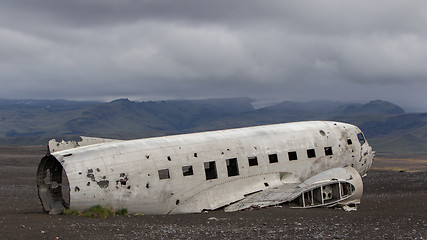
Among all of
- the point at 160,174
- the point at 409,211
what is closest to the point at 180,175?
the point at 160,174

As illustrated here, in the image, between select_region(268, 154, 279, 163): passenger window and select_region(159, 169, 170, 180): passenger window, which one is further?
select_region(268, 154, 279, 163): passenger window

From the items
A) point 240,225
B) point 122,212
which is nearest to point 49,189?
point 122,212

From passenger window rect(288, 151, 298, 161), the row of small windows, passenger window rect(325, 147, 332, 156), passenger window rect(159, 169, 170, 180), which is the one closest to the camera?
passenger window rect(159, 169, 170, 180)

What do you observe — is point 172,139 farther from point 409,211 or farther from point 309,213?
point 409,211

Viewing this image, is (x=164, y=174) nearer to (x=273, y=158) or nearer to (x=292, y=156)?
(x=273, y=158)

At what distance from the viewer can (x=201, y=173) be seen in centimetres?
2395

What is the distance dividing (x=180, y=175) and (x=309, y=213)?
7035 millimetres

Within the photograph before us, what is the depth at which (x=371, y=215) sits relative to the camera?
2181 cm

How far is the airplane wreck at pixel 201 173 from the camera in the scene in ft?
71.8

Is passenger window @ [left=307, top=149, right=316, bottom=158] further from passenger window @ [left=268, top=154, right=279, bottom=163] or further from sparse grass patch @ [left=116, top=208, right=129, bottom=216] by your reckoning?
sparse grass patch @ [left=116, top=208, right=129, bottom=216]

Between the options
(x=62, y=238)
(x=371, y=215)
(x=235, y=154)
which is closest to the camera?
(x=62, y=238)

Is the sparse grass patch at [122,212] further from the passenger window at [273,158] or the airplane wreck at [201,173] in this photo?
the passenger window at [273,158]

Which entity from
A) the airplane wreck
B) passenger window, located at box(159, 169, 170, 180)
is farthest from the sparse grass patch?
passenger window, located at box(159, 169, 170, 180)

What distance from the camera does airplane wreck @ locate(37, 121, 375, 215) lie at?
71.8 feet
